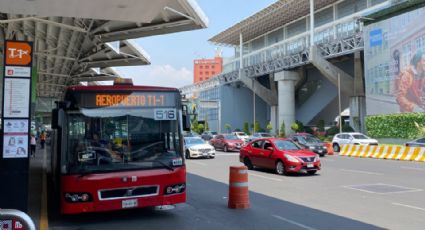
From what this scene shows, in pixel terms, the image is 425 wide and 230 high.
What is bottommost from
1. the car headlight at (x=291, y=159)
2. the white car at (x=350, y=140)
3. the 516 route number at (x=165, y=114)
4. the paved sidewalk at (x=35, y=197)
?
the paved sidewalk at (x=35, y=197)

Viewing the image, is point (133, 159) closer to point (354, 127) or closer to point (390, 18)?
point (390, 18)

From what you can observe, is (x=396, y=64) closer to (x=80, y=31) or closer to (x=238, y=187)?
(x=80, y=31)

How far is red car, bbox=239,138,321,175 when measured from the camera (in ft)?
55.9

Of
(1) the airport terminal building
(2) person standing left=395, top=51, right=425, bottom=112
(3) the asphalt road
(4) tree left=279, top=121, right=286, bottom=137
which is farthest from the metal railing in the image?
(3) the asphalt road

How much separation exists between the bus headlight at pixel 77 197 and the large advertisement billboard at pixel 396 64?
34244 millimetres

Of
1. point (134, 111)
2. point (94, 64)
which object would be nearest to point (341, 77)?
point (94, 64)

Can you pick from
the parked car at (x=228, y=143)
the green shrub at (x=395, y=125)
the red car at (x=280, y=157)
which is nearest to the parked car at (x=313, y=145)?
the parked car at (x=228, y=143)

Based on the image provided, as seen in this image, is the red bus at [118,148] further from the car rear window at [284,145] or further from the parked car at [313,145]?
the parked car at [313,145]

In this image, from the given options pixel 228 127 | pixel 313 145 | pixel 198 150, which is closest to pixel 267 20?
pixel 228 127

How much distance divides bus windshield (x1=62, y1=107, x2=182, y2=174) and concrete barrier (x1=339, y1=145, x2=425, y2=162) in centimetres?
1983

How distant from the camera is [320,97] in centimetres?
6412

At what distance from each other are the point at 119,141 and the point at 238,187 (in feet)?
9.48

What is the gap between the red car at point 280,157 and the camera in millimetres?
17031

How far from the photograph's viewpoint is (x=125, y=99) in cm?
902
